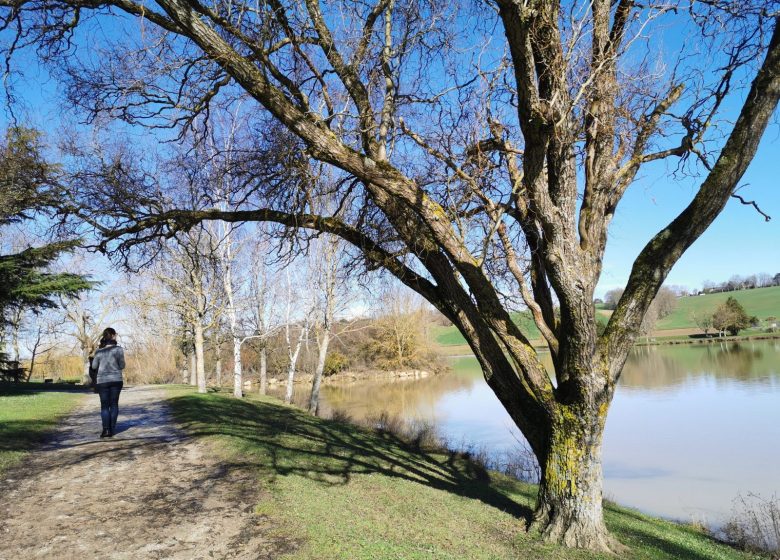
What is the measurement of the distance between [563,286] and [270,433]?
6.61 metres

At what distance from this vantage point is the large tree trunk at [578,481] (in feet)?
16.4

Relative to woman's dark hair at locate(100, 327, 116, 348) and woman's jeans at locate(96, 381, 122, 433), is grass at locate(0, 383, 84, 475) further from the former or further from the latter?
woman's dark hair at locate(100, 327, 116, 348)

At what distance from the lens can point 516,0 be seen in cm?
413

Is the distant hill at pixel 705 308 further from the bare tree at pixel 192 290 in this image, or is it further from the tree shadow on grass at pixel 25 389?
the tree shadow on grass at pixel 25 389

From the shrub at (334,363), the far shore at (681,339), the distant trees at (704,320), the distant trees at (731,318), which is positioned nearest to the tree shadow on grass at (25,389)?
the shrub at (334,363)

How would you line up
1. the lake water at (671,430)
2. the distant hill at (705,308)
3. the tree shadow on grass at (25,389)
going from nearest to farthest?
the lake water at (671,430)
the tree shadow on grass at (25,389)
the distant hill at (705,308)

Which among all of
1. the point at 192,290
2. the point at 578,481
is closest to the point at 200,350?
the point at 192,290

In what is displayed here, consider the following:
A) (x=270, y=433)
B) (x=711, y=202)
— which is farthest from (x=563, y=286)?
(x=270, y=433)

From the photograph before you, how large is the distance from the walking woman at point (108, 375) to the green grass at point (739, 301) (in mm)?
83210

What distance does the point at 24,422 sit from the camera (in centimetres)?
931

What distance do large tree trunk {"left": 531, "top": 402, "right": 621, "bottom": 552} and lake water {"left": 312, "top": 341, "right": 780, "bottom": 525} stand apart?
235 inches

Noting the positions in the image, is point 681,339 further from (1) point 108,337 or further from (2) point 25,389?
(1) point 108,337

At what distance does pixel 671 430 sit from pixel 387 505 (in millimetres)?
14292

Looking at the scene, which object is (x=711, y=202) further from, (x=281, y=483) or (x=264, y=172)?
(x=281, y=483)
